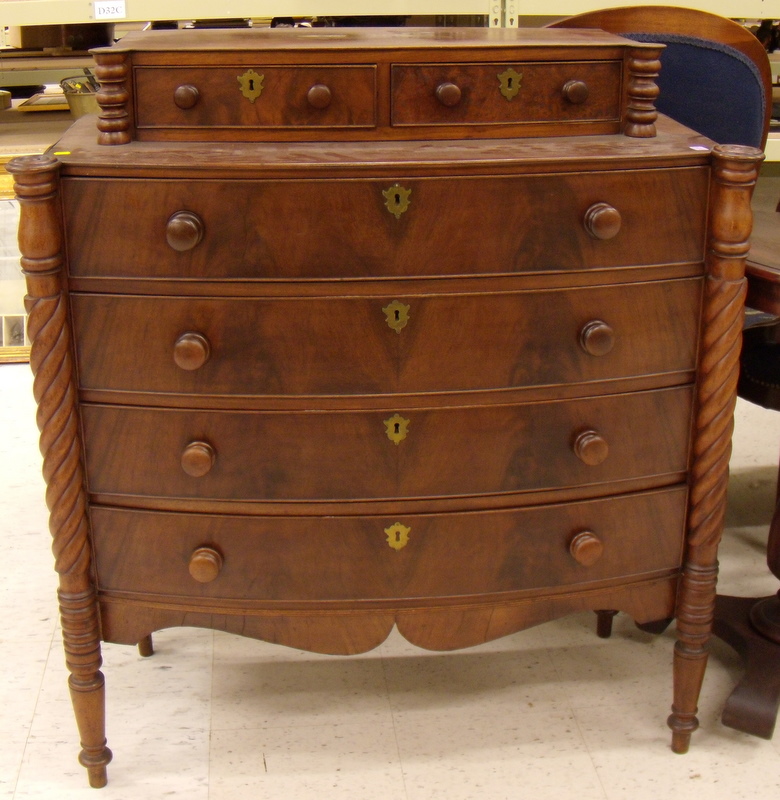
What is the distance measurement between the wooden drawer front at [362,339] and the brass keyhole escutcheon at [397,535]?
0.24 m

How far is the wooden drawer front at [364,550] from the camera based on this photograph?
1.77 m

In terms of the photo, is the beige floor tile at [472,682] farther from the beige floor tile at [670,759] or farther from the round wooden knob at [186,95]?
the round wooden knob at [186,95]

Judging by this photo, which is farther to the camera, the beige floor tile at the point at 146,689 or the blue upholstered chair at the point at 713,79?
the blue upholstered chair at the point at 713,79

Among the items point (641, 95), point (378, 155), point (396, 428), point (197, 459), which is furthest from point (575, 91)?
point (197, 459)

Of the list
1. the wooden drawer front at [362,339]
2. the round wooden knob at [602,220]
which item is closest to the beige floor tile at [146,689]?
the wooden drawer front at [362,339]

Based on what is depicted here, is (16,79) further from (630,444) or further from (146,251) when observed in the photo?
(630,444)

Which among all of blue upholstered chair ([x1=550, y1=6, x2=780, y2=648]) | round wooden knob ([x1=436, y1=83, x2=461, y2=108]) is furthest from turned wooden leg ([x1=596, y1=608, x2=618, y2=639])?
round wooden knob ([x1=436, y1=83, x2=461, y2=108])

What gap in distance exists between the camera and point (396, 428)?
1.71 meters

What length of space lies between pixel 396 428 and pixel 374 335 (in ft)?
0.52

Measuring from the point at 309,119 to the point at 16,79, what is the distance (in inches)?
115

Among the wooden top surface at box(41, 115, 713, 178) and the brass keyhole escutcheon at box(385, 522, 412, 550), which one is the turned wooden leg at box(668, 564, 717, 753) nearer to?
the brass keyhole escutcheon at box(385, 522, 412, 550)

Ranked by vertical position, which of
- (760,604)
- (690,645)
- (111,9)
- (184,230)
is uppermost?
(111,9)

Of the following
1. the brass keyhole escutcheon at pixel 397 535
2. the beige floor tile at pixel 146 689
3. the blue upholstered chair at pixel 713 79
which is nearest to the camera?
the brass keyhole escutcheon at pixel 397 535

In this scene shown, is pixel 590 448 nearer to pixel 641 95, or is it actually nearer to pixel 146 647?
pixel 641 95
